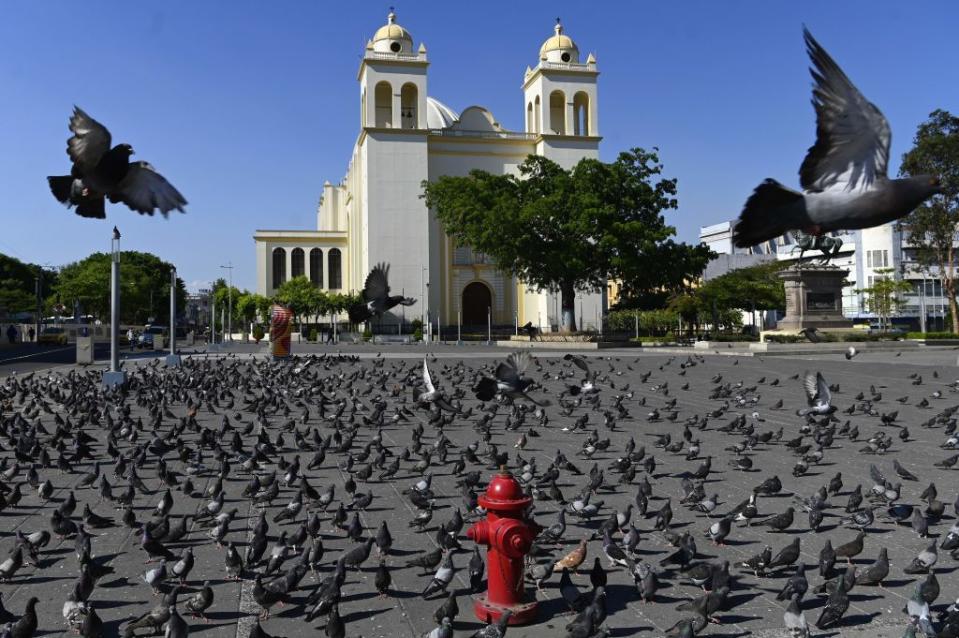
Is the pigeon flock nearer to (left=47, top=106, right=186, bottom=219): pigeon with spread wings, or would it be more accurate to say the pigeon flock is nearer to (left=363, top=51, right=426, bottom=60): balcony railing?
(left=47, top=106, right=186, bottom=219): pigeon with spread wings

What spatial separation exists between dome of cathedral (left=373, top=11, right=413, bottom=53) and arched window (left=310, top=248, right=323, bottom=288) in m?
23.6

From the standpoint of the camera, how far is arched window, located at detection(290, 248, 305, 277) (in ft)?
280

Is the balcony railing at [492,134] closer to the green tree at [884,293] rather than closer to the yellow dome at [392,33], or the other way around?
the yellow dome at [392,33]

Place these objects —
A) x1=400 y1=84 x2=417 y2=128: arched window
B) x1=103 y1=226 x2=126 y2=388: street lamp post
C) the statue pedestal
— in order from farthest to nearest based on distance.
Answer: x1=400 y1=84 x2=417 y2=128: arched window < the statue pedestal < x1=103 y1=226 x2=126 y2=388: street lamp post

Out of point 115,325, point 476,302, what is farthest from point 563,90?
point 115,325

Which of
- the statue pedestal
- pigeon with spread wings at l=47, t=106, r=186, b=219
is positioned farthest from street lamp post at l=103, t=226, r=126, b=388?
the statue pedestal

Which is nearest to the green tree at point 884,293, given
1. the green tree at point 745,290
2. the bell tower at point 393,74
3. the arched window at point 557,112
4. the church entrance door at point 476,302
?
the green tree at point 745,290

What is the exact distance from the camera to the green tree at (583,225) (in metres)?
43.8

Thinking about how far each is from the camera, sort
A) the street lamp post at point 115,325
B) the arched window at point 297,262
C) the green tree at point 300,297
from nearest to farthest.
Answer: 1. the street lamp post at point 115,325
2. the green tree at point 300,297
3. the arched window at point 297,262

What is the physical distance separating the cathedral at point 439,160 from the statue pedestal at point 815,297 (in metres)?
30.9

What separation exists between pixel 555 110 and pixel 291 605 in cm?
7487

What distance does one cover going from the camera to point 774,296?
228ft

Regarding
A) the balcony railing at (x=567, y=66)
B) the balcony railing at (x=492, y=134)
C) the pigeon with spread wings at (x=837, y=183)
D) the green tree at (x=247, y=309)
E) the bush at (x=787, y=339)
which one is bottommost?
the bush at (x=787, y=339)

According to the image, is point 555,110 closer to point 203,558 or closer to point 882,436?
point 882,436
